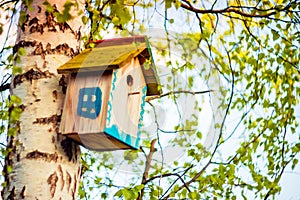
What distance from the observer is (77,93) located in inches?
88.3

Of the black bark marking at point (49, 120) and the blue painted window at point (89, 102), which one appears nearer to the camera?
the black bark marking at point (49, 120)

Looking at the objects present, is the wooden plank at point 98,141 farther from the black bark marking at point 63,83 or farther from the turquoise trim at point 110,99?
the black bark marking at point 63,83

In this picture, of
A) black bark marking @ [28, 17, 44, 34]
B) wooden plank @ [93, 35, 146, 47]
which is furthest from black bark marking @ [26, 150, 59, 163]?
wooden plank @ [93, 35, 146, 47]

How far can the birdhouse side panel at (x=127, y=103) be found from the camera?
229 cm

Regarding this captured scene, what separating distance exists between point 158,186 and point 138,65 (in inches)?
39.7

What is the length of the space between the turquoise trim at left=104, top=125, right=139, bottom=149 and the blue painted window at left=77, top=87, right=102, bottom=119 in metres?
0.08

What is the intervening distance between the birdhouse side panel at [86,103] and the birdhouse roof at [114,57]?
5cm

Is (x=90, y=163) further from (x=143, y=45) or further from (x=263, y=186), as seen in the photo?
(x=143, y=45)

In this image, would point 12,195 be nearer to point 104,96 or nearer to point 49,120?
point 49,120

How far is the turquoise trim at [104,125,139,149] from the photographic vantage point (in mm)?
2238

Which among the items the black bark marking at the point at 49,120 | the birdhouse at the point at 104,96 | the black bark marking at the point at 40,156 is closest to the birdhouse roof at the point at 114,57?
the birdhouse at the point at 104,96

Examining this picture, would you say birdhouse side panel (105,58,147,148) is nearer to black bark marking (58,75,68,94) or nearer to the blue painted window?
the blue painted window

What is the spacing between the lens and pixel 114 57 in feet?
7.64

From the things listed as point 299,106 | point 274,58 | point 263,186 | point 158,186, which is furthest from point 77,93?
point 299,106
